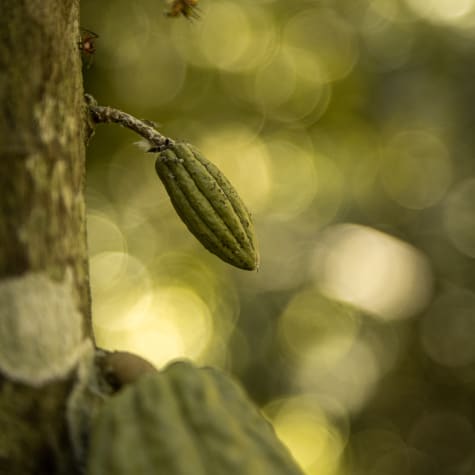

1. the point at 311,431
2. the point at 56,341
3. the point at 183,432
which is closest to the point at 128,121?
the point at 56,341

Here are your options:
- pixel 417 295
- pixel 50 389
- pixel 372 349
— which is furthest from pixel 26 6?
pixel 372 349

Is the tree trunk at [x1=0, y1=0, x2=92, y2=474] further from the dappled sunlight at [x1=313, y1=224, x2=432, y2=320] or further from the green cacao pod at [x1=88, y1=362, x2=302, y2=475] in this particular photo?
the dappled sunlight at [x1=313, y1=224, x2=432, y2=320]

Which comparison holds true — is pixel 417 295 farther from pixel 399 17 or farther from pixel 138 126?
pixel 138 126

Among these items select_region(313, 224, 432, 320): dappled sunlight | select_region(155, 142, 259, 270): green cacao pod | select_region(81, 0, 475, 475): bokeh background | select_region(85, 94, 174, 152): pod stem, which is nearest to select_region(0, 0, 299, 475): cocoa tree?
select_region(85, 94, 174, 152): pod stem

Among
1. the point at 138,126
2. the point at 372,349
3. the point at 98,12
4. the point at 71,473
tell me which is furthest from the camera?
the point at 372,349

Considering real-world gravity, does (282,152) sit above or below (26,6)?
above

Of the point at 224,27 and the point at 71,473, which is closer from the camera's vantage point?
the point at 71,473

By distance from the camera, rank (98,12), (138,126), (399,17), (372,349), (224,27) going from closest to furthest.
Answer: (138,126), (98,12), (224,27), (399,17), (372,349)
